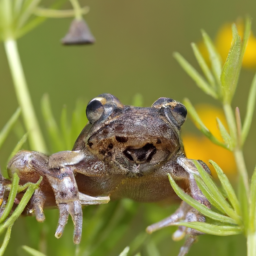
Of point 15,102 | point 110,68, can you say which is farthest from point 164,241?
point 110,68

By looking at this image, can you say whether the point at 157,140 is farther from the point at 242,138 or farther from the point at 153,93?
the point at 153,93

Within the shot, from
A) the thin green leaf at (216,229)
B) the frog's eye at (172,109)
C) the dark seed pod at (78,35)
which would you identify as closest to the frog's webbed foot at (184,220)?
the thin green leaf at (216,229)

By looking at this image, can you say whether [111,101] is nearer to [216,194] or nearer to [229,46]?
[216,194]

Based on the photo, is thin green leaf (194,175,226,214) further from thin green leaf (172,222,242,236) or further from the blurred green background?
the blurred green background

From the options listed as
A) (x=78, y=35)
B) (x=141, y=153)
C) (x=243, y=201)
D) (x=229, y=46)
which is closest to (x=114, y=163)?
(x=141, y=153)

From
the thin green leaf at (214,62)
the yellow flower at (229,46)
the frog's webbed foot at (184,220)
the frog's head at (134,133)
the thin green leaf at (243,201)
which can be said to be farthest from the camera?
the yellow flower at (229,46)

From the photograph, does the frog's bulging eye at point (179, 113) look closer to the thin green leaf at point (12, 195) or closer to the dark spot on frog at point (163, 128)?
the dark spot on frog at point (163, 128)
